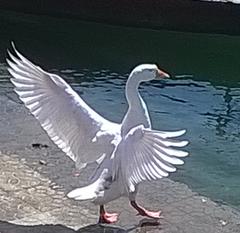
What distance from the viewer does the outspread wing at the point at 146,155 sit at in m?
4.45

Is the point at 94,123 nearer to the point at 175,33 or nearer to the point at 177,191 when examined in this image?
the point at 177,191

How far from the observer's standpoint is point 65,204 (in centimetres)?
513

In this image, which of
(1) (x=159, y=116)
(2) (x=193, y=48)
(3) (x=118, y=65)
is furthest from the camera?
(2) (x=193, y=48)

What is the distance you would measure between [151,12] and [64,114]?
6.13 m

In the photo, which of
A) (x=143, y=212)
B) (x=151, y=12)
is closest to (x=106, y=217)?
(x=143, y=212)

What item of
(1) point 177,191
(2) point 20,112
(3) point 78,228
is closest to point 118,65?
(2) point 20,112

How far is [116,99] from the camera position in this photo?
834 centimetres

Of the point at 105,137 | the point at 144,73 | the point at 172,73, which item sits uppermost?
the point at 144,73

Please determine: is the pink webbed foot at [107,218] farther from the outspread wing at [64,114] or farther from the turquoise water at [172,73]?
the turquoise water at [172,73]

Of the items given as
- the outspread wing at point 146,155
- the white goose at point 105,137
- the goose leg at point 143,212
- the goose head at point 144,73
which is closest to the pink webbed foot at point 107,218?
the white goose at point 105,137

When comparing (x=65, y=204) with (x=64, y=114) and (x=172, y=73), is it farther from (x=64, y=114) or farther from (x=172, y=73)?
(x=172, y=73)

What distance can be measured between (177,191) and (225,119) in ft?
8.85

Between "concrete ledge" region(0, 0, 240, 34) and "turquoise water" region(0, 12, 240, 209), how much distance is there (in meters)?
0.11

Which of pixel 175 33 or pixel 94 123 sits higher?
pixel 94 123
